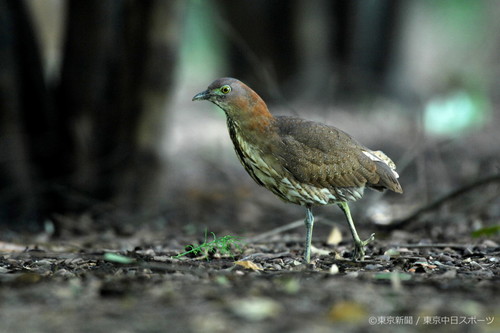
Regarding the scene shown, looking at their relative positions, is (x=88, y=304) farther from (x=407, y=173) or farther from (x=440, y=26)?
(x=440, y=26)

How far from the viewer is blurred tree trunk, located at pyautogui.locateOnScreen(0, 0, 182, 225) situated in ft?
25.1

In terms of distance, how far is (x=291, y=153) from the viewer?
4.75m

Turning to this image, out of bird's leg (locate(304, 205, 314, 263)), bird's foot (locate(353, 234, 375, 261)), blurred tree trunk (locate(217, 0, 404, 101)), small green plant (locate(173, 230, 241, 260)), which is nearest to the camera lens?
small green plant (locate(173, 230, 241, 260))

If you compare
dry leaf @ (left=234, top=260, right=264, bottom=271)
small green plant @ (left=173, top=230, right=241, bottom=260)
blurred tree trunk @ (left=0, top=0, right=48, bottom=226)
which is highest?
blurred tree trunk @ (left=0, top=0, right=48, bottom=226)

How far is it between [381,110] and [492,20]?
13.7 m

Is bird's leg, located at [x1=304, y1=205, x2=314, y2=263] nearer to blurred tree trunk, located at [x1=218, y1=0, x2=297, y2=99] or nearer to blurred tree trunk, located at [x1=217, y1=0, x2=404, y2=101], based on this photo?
blurred tree trunk, located at [x1=217, y1=0, x2=404, y2=101]

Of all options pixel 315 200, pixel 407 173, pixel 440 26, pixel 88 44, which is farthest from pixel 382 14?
pixel 440 26

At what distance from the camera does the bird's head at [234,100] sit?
4.80 metres

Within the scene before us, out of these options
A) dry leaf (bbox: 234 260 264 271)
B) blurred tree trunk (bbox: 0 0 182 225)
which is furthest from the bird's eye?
blurred tree trunk (bbox: 0 0 182 225)

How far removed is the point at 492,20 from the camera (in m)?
25.1

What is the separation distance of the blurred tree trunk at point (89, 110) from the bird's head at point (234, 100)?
2.97 m

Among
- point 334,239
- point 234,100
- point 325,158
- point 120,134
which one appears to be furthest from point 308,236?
point 120,134

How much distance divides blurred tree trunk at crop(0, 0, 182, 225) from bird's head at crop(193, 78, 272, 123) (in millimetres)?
2968

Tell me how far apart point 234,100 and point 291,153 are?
0.55 m
